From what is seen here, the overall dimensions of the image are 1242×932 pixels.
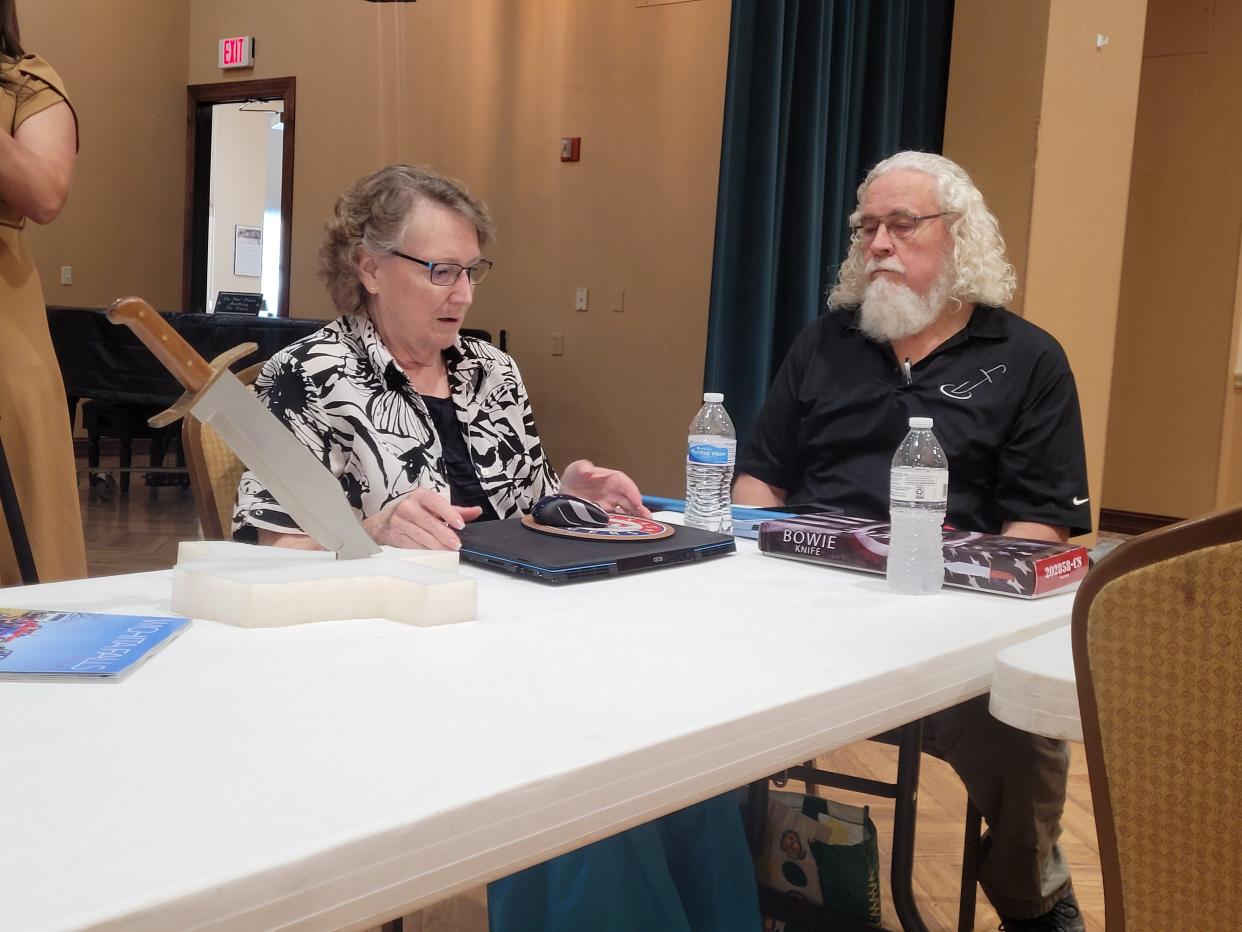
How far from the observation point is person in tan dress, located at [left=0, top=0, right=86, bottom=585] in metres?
1.62

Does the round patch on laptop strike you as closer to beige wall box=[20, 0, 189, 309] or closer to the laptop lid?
the laptop lid

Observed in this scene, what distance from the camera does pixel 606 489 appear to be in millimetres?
A: 1587

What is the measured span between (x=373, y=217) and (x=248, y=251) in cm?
794

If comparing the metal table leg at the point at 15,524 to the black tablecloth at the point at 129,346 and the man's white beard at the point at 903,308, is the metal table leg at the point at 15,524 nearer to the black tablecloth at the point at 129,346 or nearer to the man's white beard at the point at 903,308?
the man's white beard at the point at 903,308

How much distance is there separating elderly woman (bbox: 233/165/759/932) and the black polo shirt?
52cm

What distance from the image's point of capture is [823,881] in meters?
1.62

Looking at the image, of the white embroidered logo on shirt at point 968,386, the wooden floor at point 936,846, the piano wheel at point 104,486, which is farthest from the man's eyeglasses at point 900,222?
the piano wheel at point 104,486

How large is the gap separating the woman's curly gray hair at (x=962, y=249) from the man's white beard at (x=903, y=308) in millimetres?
28

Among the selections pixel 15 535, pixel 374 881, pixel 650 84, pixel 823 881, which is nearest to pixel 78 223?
pixel 650 84

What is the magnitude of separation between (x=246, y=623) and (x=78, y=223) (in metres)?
7.46

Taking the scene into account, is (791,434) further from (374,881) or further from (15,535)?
(374,881)

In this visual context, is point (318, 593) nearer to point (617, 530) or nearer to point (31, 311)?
point (617, 530)

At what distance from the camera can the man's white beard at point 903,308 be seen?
2.06 m

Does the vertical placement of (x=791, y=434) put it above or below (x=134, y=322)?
below
